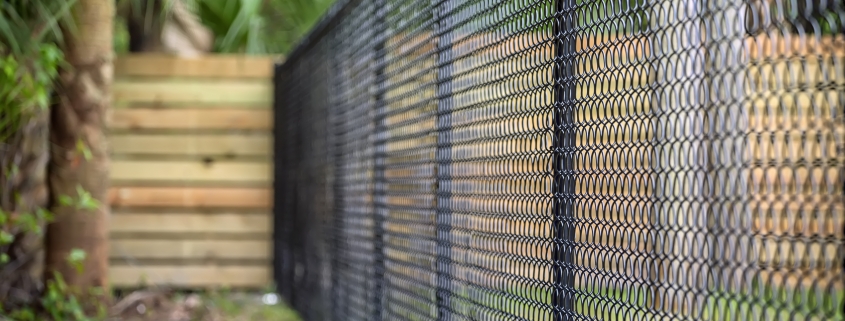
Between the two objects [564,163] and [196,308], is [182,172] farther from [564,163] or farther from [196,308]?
[564,163]

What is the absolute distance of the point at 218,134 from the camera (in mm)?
5492

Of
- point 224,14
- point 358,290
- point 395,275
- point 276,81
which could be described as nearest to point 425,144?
point 395,275

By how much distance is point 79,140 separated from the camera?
171 inches

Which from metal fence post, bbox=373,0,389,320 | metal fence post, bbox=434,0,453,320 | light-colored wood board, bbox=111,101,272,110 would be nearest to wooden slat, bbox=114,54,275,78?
light-colored wood board, bbox=111,101,272,110

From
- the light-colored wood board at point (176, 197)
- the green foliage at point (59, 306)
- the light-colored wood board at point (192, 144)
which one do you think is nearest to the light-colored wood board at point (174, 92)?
the light-colored wood board at point (192, 144)

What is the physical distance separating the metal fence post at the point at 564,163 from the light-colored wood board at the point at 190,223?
3.95m

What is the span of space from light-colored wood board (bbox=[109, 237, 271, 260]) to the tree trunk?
1.01 meters

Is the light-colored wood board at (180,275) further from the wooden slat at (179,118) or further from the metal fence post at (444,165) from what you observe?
the metal fence post at (444,165)

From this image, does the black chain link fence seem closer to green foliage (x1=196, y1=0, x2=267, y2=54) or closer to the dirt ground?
the dirt ground

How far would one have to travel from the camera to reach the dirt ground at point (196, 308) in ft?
15.5

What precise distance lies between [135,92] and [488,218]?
3777 mm

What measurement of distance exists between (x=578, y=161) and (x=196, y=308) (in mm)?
3606

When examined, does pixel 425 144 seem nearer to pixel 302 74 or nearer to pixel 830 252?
pixel 830 252

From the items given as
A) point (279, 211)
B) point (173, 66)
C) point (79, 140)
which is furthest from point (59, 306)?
point (173, 66)
